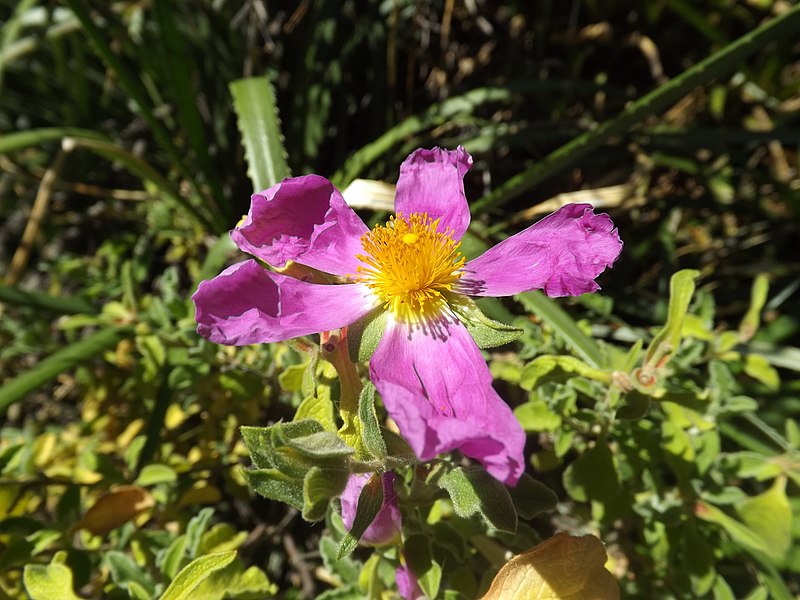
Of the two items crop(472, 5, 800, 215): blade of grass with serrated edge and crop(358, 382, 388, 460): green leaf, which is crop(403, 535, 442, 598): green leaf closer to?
crop(358, 382, 388, 460): green leaf

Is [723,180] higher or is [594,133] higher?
[594,133]

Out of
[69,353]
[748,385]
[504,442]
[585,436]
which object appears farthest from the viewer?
[748,385]

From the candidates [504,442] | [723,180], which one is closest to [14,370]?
[504,442]

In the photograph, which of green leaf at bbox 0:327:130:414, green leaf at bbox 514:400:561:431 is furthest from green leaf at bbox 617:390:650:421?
green leaf at bbox 0:327:130:414

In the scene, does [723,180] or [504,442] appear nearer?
[504,442]

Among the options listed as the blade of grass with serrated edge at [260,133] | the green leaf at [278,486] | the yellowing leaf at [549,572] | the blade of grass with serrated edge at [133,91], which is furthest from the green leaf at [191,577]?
the blade of grass with serrated edge at [133,91]

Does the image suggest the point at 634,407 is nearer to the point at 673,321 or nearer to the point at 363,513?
the point at 673,321

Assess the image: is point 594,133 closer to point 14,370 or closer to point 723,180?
point 723,180

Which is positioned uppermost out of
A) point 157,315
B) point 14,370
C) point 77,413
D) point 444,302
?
point 444,302

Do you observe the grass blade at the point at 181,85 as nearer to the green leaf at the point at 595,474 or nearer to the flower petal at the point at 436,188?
the flower petal at the point at 436,188
